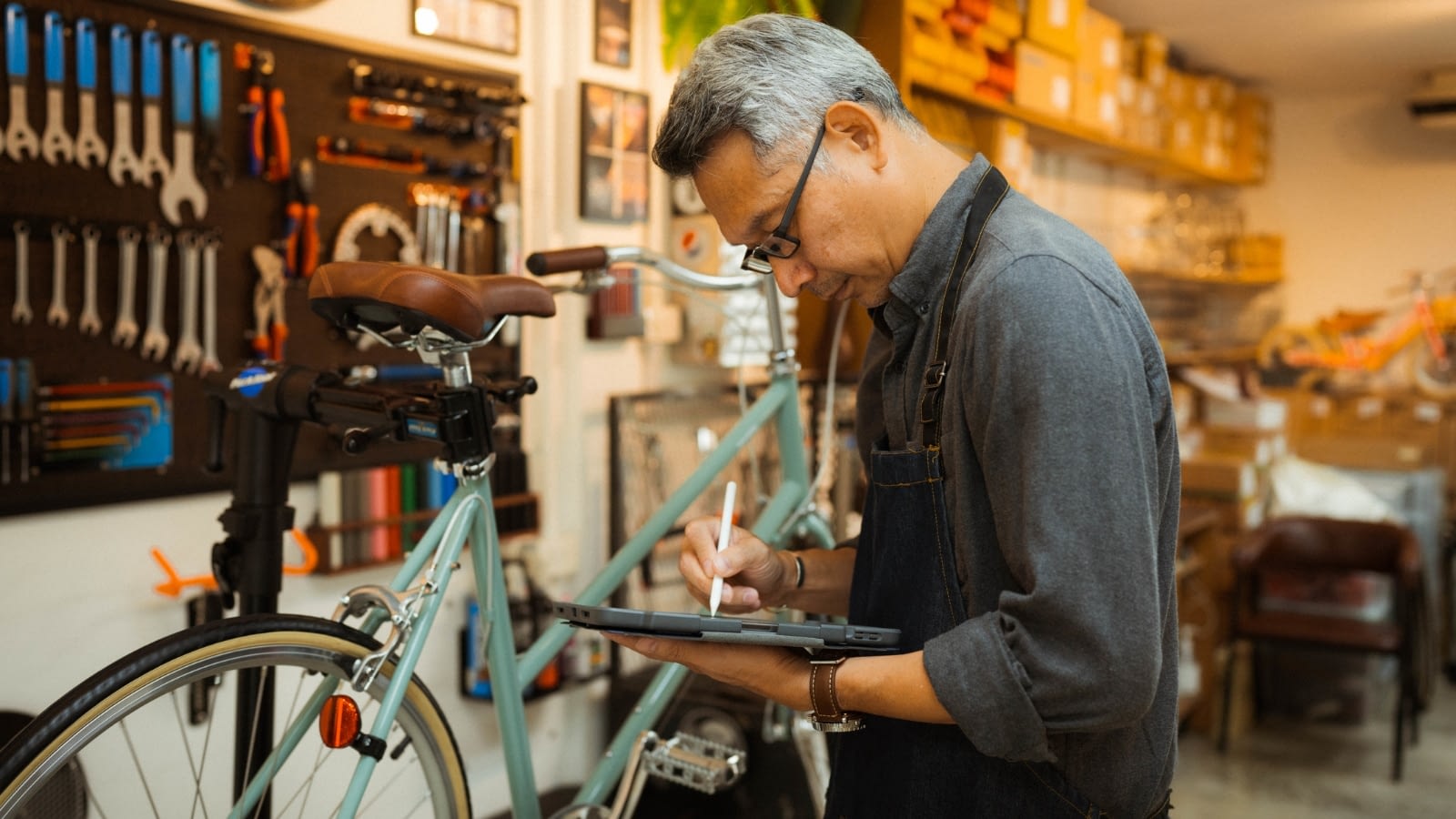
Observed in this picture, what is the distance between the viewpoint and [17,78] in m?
1.77

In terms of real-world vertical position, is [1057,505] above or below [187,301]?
below

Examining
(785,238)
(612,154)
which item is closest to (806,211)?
(785,238)

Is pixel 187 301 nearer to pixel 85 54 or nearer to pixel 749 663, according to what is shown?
pixel 85 54

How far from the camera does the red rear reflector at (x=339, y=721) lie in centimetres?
122

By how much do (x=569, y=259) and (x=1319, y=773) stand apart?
3.42 meters

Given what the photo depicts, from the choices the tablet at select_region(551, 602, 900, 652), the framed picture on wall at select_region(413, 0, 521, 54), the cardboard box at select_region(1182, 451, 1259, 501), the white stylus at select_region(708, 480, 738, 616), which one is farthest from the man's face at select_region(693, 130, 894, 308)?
the cardboard box at select_region(1182, 451, 1259, 501)

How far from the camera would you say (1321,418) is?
558 centimetres

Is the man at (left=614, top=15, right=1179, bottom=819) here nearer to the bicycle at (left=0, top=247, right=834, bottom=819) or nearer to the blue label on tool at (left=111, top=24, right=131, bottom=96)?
the bicycle at (left=0, top=247, right=834, bottom=819)

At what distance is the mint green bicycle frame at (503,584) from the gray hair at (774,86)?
1.96 feet

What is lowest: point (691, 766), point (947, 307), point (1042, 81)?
point (691, 766)

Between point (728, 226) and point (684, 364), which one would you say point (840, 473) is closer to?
point (684, 364)

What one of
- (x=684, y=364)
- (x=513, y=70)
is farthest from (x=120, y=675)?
(x=684, y=364)

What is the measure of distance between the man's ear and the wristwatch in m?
0.48

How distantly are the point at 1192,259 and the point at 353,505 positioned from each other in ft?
14.7
